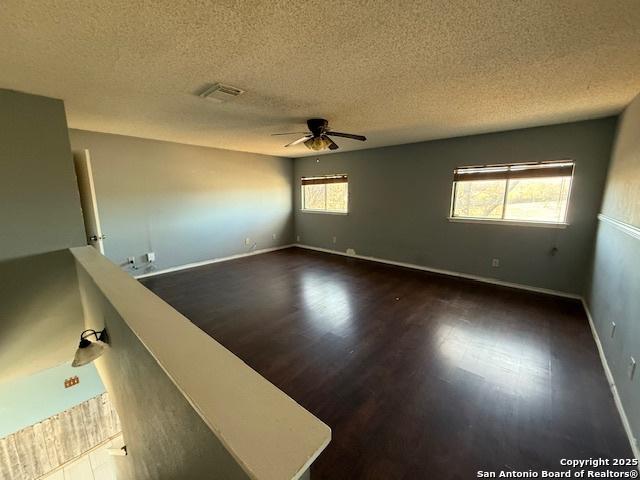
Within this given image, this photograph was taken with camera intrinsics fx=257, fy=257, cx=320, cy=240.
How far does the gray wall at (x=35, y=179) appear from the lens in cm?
229

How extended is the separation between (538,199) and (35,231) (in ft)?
19.4

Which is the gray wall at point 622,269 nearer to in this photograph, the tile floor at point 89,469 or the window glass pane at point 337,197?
the window glass pane at point 337,197

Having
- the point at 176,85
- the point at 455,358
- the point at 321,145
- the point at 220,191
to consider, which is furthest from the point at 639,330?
the point at 220,191

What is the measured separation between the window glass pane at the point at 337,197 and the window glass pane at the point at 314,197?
192mm

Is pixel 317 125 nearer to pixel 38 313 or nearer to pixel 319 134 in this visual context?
pixel 319 134

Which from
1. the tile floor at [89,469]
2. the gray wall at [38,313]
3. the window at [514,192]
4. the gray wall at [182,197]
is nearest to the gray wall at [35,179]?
the gray wall at [38,313]

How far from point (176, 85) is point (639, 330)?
3.74 meters

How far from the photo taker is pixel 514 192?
12.3 feet

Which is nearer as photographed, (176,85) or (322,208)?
(176,85)

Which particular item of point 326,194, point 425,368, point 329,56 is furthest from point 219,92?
point 326,194

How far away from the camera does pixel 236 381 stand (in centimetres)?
69

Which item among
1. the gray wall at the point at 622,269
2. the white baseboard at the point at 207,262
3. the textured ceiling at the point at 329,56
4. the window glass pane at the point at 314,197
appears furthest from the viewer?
the window glass pane at the point at 314,197

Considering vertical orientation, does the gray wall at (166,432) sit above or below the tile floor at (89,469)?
above

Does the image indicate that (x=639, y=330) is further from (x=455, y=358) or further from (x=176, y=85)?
(x=176, y=85)
